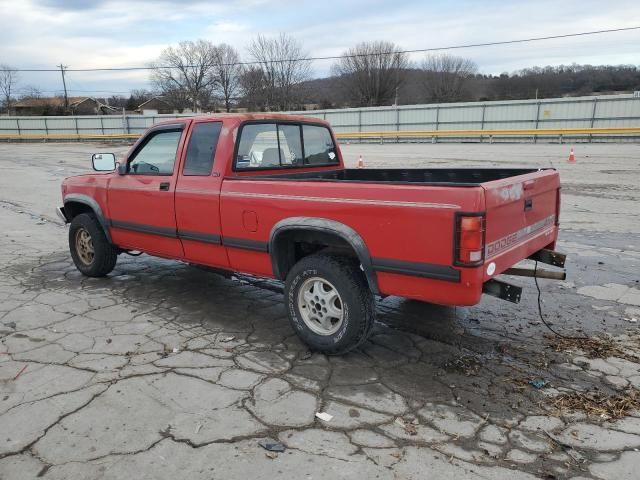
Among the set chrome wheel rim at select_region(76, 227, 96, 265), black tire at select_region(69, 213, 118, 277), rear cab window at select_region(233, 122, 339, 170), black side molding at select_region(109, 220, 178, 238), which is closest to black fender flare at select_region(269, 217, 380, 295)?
rear cab window at select_region(233, 122, 339, 170)

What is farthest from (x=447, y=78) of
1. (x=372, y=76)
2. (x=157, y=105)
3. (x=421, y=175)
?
(x=421, y=175)

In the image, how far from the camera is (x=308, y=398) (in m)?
3.29

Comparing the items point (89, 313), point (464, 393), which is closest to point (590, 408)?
point (464, 393)

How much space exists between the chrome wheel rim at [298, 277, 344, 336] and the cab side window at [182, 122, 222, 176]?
144 centimetres

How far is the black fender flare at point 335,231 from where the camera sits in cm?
350

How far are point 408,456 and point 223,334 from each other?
2134mm

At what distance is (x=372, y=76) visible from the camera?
2813 inches

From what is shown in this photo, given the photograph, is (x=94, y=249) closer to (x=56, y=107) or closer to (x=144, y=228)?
(x=144, y=228)

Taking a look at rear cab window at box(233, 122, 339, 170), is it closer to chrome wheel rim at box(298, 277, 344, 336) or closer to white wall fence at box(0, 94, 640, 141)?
chrome wheel rim at box(298, 277, 344, 336)

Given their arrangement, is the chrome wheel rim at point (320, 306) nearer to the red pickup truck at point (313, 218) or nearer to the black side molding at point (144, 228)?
the red pickup truck at point (313, 218)

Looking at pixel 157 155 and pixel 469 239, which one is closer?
pixel 469 239

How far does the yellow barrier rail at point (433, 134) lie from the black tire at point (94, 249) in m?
28.0

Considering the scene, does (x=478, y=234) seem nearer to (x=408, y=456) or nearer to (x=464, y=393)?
(x=464, y=393)

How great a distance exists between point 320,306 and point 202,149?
1890 mm
